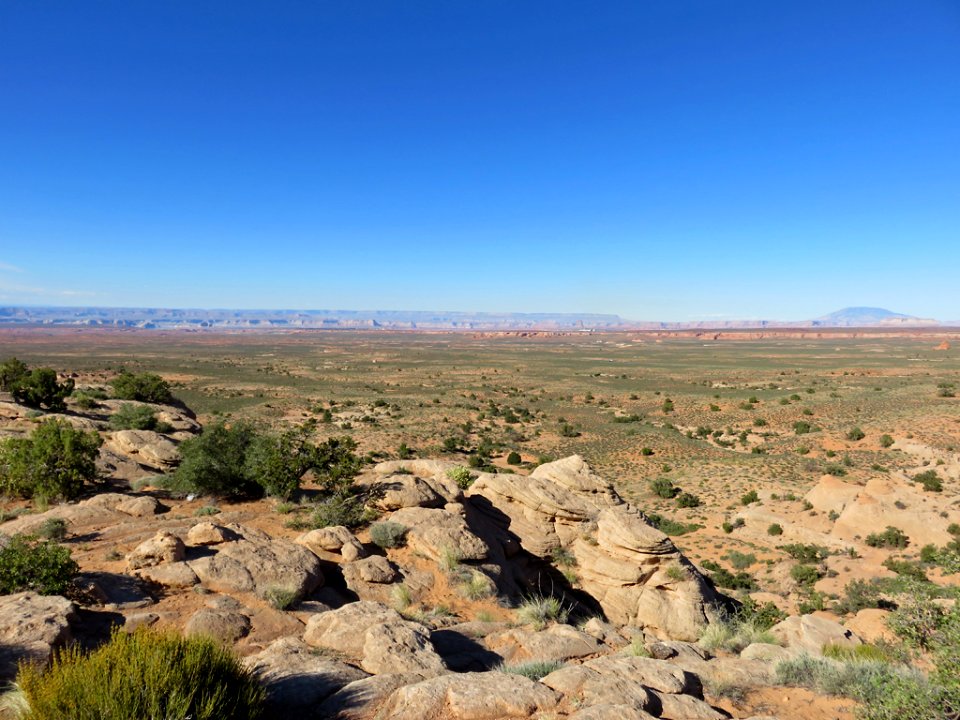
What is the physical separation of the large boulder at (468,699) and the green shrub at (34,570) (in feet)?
22.8

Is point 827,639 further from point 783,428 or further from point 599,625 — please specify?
point 783,428

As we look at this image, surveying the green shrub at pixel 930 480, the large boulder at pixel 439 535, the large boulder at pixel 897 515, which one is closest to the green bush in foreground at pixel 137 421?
the large boulder at pixel 439 535

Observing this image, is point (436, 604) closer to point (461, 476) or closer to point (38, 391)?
point (461, 476)

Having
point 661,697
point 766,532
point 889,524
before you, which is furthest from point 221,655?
point 889,524

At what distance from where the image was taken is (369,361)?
12988 cm

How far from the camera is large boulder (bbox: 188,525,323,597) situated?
32.7 ft

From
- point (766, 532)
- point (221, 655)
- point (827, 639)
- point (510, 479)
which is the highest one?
point (221, 655)

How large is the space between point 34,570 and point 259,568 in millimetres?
3763

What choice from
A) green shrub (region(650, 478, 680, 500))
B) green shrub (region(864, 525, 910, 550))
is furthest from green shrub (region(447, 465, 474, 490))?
green shrub (region(864, 525, 910, 550))

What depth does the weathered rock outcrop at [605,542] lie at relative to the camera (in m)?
14.1

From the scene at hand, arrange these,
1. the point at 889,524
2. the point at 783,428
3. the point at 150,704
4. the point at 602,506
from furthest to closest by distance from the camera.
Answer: the point at 783,428, the point at 889,524, the point at 602,506, the point at 150,704

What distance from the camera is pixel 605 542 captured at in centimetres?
1548

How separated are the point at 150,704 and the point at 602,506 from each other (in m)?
14.7

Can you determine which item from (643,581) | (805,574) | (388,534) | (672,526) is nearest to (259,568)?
(388,534)
